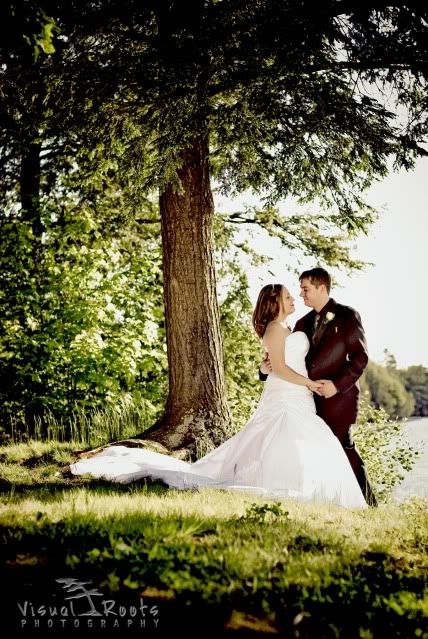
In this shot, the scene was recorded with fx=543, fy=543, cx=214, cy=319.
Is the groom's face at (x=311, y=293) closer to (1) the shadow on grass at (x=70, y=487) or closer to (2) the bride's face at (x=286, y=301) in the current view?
(2) the bride's face at (x=286, y=301)

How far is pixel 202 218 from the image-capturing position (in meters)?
7.70

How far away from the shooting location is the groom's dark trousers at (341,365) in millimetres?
6391

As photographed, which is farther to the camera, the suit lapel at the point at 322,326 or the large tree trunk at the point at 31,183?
the large tree trunk at the point at 31,183

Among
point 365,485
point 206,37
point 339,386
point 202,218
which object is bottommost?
point 365,485

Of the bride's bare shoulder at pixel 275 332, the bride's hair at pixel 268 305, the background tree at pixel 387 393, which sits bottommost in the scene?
the background tree at pixel 387 393

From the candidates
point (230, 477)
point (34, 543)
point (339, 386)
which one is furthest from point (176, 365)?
point (34, 543)

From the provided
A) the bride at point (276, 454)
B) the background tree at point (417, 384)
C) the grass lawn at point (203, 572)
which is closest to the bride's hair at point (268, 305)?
the bride at point (276, 454)

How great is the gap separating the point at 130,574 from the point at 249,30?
225 inches

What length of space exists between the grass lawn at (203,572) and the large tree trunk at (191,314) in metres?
3.05

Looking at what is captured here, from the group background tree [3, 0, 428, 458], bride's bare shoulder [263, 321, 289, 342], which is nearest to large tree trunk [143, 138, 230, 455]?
background tree [3, 0, 428, 458]

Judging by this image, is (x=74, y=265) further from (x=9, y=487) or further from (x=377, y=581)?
(x=377, y=581)

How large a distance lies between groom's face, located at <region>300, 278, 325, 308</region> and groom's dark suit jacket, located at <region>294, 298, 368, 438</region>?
0.22 metres

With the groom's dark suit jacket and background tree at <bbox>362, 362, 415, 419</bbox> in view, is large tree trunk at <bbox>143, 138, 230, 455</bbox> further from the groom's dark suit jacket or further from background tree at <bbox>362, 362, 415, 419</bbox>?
background tree at <bbox>362, 362, 415, 419</bbox>

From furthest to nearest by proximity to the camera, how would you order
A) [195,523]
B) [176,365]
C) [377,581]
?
[176,365] → [195,523] → [377,581]
